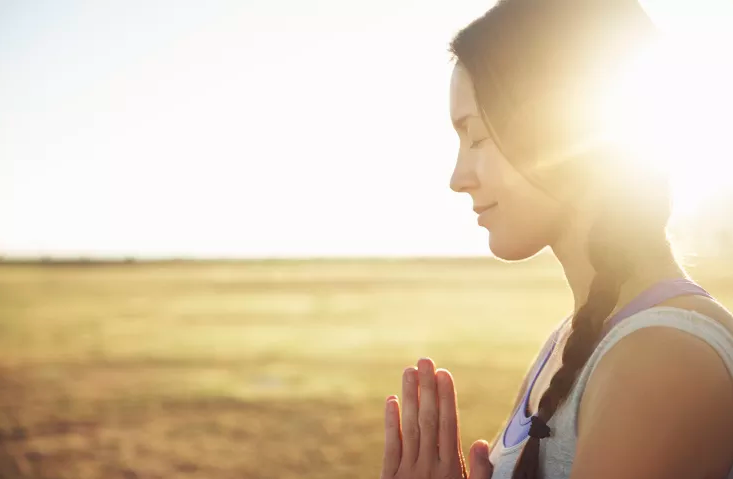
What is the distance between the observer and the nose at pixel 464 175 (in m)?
1.65

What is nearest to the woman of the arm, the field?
the arm

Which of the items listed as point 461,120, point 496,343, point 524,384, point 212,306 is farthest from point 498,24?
point 212,306

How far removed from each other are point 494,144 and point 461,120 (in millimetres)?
111

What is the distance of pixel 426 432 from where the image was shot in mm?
1706

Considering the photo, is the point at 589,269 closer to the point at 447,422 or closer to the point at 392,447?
the point at 447,422

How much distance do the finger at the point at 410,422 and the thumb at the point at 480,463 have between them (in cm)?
17

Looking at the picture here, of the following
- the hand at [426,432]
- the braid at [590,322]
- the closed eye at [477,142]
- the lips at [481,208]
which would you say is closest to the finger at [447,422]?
the hand at [426,432]

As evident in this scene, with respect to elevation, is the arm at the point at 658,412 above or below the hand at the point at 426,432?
above

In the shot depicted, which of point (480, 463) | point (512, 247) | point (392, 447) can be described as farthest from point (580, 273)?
point (392, 447)

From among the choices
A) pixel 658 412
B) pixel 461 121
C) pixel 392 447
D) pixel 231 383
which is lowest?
pixel 231 383

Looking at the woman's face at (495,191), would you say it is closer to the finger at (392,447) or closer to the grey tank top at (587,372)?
the grey tank top at (587,372)

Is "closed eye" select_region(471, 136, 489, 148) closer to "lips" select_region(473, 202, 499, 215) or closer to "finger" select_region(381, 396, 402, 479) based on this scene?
"lips" select_region(473, 202, 499, 215)

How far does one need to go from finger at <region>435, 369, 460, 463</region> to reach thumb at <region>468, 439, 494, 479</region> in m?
0.09

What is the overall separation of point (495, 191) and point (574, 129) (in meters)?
0.22
